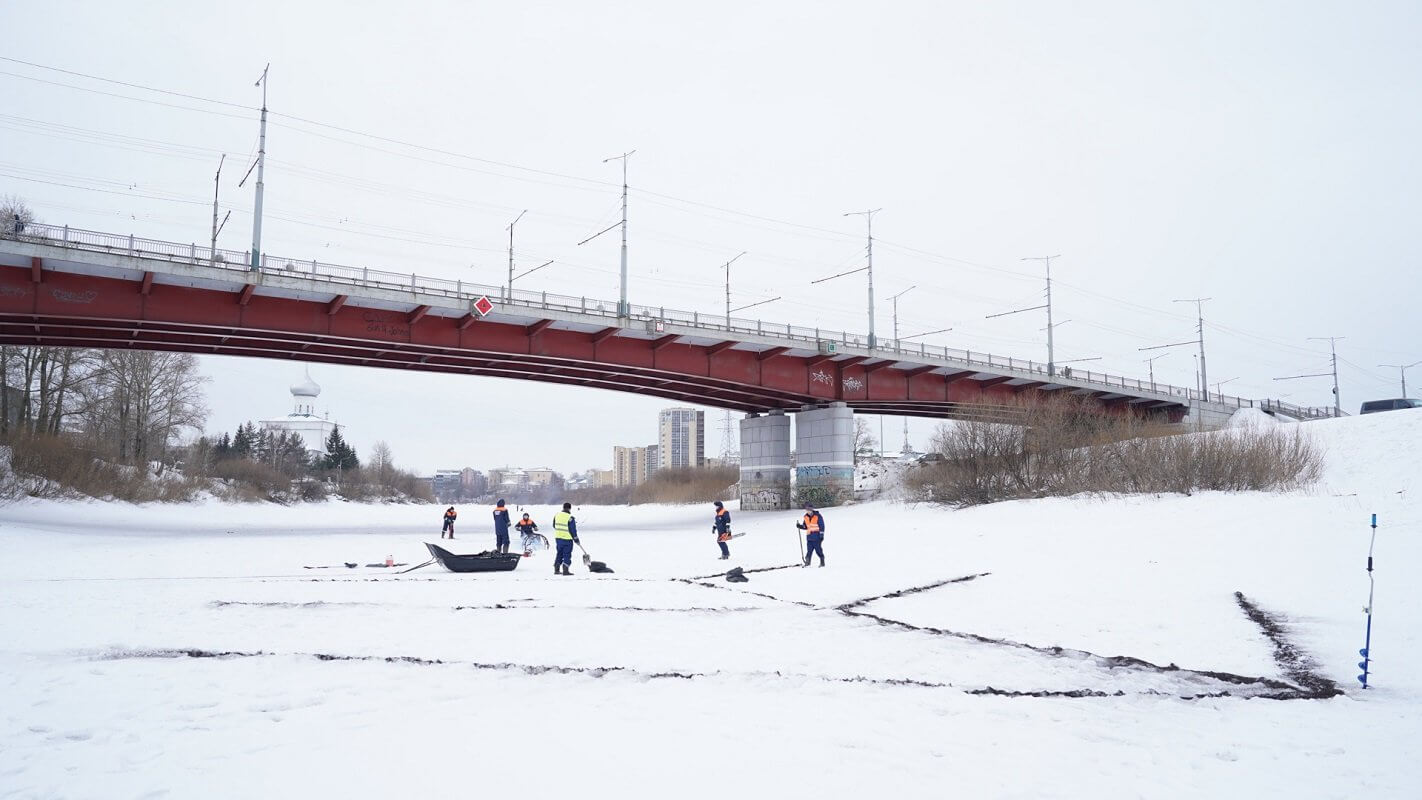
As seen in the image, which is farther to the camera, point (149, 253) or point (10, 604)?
point (149, 253)

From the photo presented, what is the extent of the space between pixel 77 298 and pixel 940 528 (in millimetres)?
31914

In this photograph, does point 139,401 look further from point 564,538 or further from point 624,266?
point 564,538

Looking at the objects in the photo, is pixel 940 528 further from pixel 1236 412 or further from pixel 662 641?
pixel 1236 412

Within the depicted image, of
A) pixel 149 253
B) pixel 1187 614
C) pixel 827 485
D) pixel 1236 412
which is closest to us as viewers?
pixel 1187 614

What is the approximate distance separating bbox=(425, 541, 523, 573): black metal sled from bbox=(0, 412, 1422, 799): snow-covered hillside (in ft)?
1.49

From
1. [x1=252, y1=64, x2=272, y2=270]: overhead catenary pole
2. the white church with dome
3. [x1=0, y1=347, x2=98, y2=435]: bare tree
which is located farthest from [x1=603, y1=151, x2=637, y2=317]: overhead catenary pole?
the white church with dome

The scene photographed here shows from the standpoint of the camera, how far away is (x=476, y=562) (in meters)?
20.4

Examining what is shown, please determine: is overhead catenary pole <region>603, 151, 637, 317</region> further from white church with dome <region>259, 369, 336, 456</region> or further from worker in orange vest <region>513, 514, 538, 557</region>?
white church with dome <region>259, 369, 336, 456</region>

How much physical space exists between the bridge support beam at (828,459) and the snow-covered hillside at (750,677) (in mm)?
27146

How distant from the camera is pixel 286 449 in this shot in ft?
307

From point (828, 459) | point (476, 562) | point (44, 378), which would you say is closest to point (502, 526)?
point (476, 562)

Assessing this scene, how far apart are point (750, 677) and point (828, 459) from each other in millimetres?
39871

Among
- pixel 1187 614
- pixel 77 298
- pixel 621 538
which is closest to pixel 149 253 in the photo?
pixel 77 298

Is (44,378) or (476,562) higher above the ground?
(44,378)
